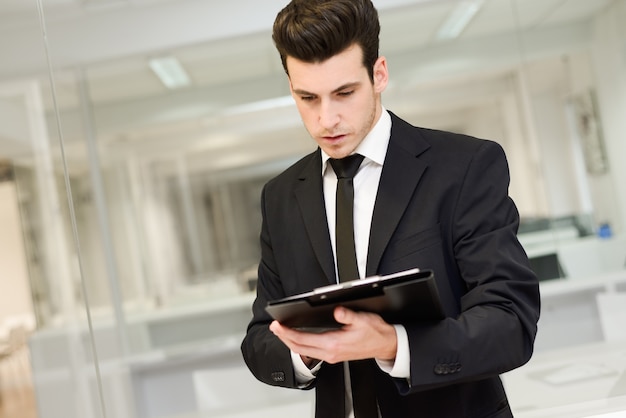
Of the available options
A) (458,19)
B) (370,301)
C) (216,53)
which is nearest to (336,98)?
(370,301)

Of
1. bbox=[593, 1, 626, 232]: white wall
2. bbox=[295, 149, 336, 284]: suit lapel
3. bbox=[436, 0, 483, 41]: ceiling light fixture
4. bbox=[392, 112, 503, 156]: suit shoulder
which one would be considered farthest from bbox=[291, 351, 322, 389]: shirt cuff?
bbox=[593, 1, 626, 232]: white wall

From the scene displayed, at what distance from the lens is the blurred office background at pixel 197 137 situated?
3.86m

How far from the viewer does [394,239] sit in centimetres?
127

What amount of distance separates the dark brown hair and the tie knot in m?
0.15

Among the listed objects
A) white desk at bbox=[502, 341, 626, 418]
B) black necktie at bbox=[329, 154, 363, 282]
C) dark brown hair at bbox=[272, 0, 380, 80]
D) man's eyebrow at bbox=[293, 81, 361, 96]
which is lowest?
white desk at bbox=[502, 341, 626, 418]

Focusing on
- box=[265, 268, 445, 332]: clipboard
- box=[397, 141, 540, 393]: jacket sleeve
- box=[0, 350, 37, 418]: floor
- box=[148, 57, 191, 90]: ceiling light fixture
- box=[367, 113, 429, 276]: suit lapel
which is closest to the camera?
box=[265, 268, 445, 332]: clipboard

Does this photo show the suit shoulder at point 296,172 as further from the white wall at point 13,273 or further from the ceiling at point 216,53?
the white wall at point 13,273

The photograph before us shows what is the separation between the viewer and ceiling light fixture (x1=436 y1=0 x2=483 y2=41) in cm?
399

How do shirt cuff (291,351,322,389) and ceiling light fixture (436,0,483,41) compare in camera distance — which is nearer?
shirt cuff (291,351,322,389)

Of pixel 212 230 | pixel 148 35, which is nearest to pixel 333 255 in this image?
pixel 148 35

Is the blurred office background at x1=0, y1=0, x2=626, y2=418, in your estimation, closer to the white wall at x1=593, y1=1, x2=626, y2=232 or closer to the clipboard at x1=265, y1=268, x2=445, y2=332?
the white wall at x1=593, y1=1, x2=626, y2=232

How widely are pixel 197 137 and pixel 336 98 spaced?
3.84m

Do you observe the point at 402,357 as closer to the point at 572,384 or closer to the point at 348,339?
the point at 348,339

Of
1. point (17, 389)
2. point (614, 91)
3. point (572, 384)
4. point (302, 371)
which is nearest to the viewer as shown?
point (302, 371)
